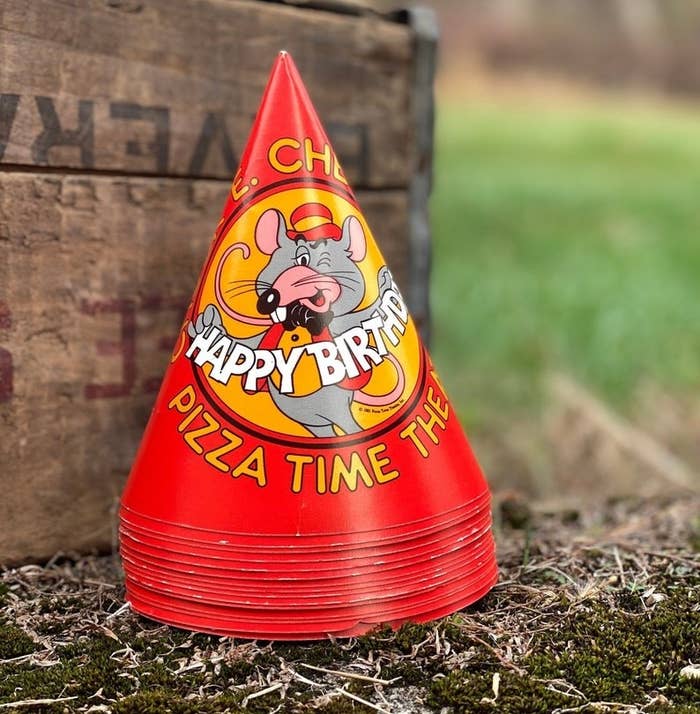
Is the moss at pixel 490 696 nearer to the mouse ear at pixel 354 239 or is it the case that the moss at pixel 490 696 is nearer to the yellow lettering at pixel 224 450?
the yellow lettering at pixel 224 450

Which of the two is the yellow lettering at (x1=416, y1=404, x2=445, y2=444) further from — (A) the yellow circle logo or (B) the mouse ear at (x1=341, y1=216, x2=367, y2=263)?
(B) the mouse ear at (x1=341, y1=216, x2=367, y2=263)

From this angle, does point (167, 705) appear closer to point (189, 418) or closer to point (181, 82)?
point (189, 418)

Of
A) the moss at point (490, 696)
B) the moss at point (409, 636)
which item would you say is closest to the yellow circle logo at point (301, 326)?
the moss at point (409, 636)

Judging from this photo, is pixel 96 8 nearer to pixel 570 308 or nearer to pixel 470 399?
pixel 470 399

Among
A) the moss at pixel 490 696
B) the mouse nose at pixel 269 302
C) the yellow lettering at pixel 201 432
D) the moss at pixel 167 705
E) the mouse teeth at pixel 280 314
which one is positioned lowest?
the moss at pixel 167 705

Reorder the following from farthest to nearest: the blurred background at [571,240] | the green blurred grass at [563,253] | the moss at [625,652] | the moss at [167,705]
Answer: the green blurred grass at [563,253] → the blurred background at [571,240] → the moss at [625,652] → the moss at [167,705]

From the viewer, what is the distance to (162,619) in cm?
206

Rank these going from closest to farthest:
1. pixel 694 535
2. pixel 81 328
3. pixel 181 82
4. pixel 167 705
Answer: pixel 167 705 → pixel 81 328 → pixel 181 82 → pixel 694 535

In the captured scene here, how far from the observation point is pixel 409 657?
1920 mm

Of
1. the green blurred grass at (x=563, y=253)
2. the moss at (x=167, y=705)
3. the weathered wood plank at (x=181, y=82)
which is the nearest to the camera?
the moss at (x=167, y=705)

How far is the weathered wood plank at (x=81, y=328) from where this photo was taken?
2.45 meters

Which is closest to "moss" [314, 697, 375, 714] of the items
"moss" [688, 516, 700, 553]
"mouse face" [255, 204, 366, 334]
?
"mouse face" [255, 204, 366, 334]

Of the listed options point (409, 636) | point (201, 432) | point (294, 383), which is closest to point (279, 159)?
point (294, 383)

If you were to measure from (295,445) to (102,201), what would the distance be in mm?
1006
